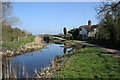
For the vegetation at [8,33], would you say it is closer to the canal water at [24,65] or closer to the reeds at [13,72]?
the canal water at [24,65]

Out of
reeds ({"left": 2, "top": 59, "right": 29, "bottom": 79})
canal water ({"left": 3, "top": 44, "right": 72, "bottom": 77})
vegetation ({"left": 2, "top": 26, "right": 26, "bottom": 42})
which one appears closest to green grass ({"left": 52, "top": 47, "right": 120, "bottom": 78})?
canal water ({"left": 3, "top": 44, "right": 72, "bottom": 77})

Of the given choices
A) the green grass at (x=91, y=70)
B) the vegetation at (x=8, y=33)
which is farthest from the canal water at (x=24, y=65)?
the vegetation at (x=8, y=33)

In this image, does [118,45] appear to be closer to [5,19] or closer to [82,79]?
[82,79]

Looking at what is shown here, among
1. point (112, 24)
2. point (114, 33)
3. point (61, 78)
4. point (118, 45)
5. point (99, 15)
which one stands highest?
point (99, 15)

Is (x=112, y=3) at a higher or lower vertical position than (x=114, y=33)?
higher

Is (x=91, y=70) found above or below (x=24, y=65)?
above

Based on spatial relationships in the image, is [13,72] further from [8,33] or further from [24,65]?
[8,33]

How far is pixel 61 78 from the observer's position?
484cm

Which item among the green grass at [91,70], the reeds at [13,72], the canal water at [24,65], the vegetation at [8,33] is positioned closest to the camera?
the reeds at [13,72]

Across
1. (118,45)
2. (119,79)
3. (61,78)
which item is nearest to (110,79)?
(119,79)

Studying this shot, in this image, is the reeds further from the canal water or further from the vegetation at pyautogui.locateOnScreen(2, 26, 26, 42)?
the vegetation at pyautogui.locateOnScreen(2, 26, 26, 42)

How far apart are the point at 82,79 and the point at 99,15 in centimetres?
1338

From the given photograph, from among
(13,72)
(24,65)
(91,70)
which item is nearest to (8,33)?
(24,65)

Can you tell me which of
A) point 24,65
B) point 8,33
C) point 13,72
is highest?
point 8,33
